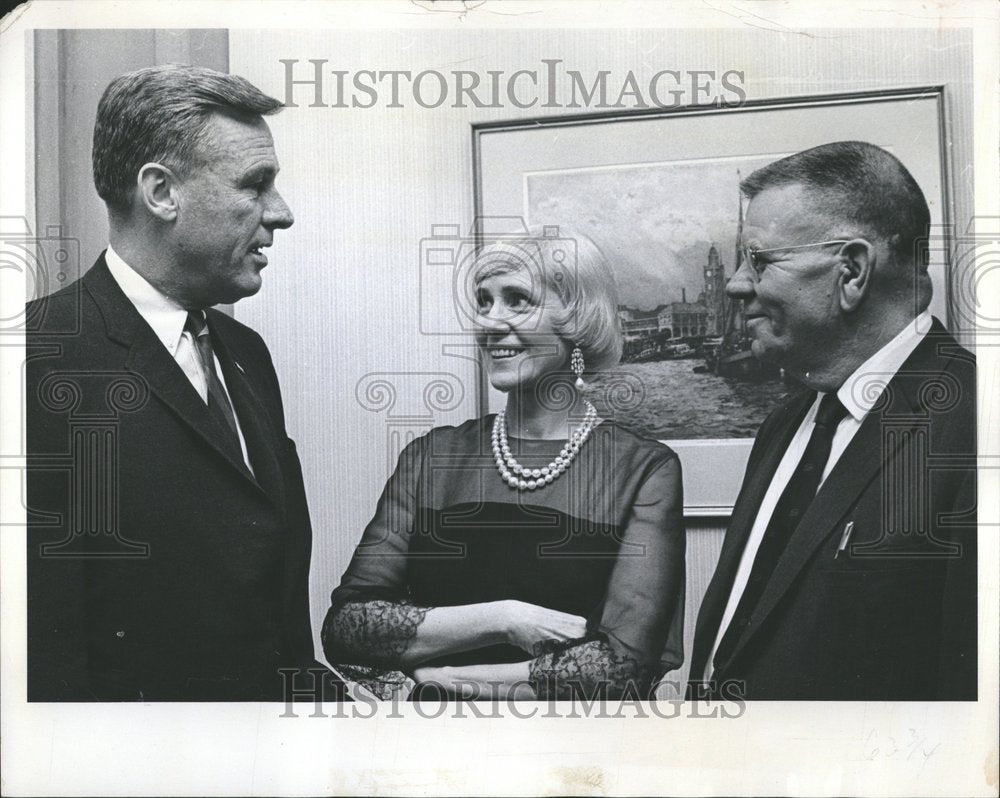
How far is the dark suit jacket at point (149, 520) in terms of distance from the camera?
9.87 feet

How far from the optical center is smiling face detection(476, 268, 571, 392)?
304 cm

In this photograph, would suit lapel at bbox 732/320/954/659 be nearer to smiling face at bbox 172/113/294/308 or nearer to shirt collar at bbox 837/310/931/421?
shirt collar at bbox 837/310/931/421

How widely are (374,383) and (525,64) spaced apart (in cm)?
93

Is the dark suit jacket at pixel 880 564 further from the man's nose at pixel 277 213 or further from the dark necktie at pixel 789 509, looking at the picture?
the man's nose at pixel 277 213

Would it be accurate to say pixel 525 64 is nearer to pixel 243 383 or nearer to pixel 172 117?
pixel 172 117

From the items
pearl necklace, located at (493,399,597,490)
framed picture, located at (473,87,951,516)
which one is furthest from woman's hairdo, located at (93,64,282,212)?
pearl necklace, located at (493,399,597,490)

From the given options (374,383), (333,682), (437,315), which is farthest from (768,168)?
(333,682)

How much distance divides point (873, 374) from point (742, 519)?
1.65ft

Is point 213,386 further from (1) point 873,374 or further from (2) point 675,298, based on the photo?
(1) point 873,374

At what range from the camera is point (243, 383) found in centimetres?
307

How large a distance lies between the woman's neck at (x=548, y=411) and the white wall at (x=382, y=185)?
0.45 feet

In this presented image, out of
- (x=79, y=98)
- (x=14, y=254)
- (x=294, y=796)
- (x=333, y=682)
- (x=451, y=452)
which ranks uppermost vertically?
(x=79, y=98)

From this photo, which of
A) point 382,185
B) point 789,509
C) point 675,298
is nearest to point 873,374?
point 789,509
